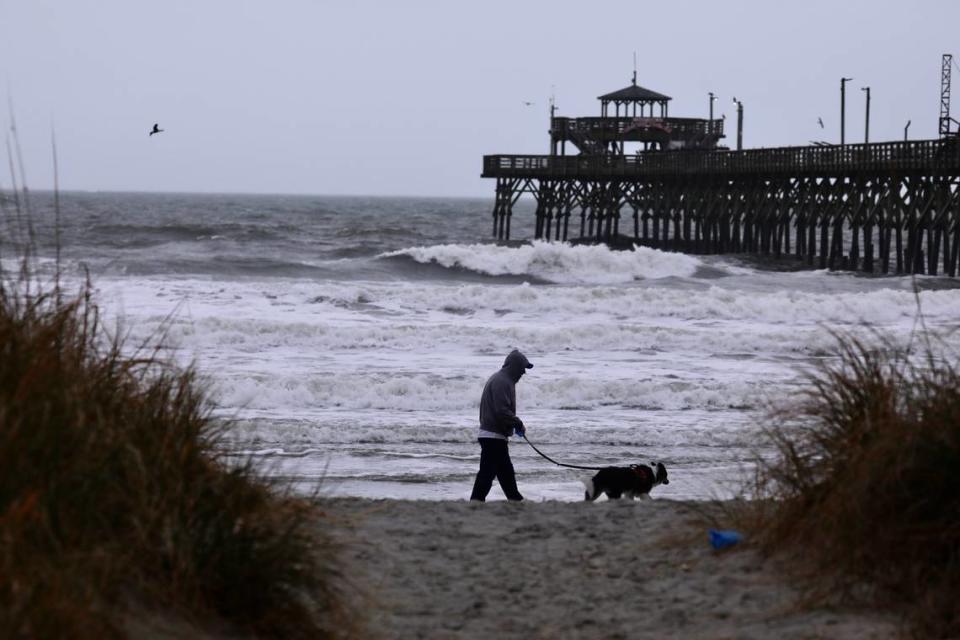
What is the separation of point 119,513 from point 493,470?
529 cm

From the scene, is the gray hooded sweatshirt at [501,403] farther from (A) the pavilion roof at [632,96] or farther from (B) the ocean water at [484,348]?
(A) the pavilion roof at [632,96]

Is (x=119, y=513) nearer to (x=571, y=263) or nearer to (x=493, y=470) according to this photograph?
(x=493, y=470)

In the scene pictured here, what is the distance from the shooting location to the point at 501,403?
31.4 ft

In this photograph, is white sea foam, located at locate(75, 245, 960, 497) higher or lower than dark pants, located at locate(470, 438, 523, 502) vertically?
lower

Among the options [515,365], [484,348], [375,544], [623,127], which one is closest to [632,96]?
[623,127]

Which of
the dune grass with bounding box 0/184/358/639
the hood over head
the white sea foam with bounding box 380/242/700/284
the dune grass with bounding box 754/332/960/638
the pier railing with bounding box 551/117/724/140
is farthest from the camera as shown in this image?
the pier railing with bounding box 551/117/724/140

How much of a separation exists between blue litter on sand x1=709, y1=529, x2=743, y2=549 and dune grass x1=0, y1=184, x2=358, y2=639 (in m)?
1.98

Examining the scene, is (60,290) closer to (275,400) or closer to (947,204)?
(275,400)

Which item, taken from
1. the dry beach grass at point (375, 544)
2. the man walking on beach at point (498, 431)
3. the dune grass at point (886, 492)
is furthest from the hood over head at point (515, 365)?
the dune grass at point (886, 492)

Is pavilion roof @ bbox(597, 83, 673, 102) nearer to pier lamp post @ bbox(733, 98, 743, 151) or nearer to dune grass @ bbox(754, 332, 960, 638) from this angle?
pier lamp post @ bbox(733, 98, 743, 151)

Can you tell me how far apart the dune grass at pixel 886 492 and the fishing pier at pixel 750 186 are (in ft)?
69.7

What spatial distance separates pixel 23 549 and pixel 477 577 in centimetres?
291

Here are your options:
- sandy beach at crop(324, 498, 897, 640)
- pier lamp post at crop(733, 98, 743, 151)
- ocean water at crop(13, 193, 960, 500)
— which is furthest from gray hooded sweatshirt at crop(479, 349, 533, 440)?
pier lamp post at crop(733, 98, 743, 151)

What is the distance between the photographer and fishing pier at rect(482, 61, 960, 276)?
108 feet
